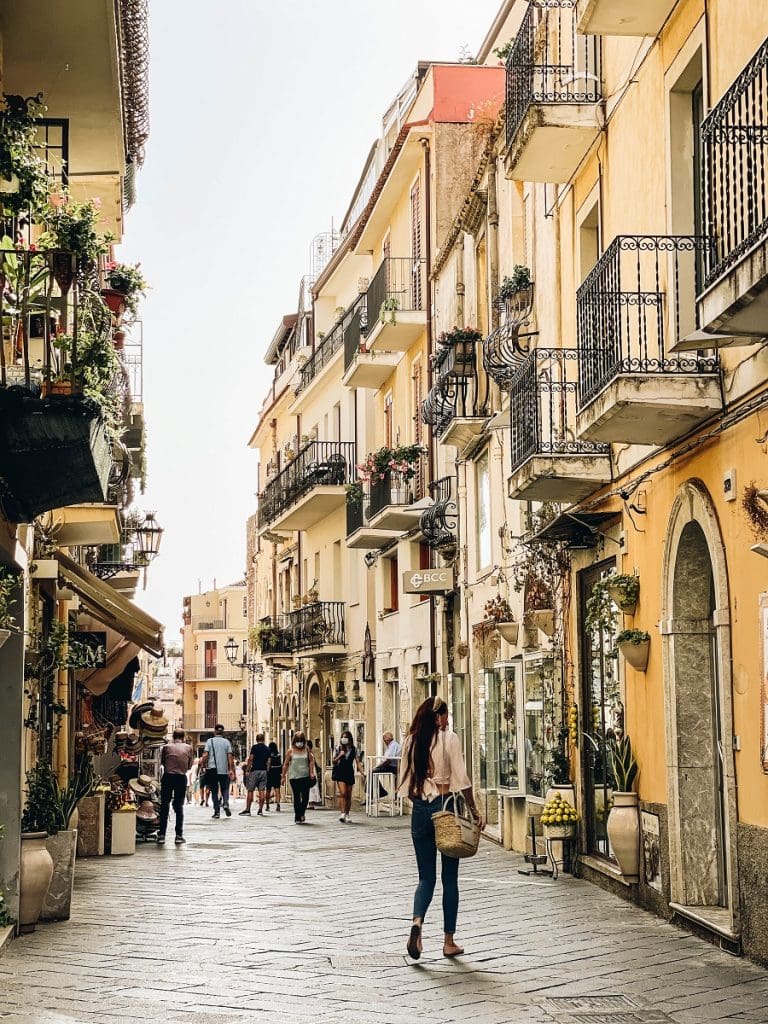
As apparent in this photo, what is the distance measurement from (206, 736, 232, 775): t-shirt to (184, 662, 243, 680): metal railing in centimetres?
6751

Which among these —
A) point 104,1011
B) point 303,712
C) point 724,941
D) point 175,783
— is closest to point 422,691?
point 175,783

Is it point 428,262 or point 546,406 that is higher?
point 428,262

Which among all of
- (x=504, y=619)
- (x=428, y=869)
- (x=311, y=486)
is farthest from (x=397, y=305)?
(x=428, y=869)

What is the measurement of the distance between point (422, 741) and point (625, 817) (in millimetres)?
3301

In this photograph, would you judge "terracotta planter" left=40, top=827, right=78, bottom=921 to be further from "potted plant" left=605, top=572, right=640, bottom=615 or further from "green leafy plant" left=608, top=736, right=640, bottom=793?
"potted plant" left=605, top=572, right=640, bottom=615

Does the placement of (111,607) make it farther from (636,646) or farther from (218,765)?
(218,765)

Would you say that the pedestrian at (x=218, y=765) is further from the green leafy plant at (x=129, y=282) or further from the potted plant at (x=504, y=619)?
the green leafy plant at (x=129, y=282)

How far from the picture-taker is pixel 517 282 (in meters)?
18.1

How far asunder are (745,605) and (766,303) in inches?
106

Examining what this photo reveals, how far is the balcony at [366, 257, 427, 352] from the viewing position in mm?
27719

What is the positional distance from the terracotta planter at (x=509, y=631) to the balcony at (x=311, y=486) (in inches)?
600

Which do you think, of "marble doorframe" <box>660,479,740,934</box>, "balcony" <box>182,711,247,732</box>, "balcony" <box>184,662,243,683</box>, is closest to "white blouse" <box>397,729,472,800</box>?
"marble doorframe" <box>660,479,740,934</box>

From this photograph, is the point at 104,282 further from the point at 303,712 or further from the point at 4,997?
the point at 303,712

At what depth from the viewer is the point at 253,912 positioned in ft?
42.6
